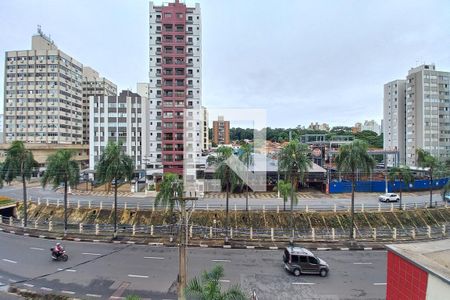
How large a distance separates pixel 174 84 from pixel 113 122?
17448 millimetres

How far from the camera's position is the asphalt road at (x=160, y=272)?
40.7 feet

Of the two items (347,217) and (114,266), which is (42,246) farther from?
(347,217)

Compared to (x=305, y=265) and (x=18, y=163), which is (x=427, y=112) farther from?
(x=18, y=163)

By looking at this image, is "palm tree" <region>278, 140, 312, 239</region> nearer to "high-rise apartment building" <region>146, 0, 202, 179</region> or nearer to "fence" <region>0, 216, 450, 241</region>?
"fence" <region>0, 216, 450, 241</region>

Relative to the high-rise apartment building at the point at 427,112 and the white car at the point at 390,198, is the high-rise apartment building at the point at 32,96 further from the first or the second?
the high-rise apartment building at the point at 427,112

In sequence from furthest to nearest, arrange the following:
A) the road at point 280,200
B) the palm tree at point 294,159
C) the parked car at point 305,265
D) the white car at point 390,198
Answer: the white car at point 390,198 → the road at point 280,200 → the palm tree at point 294,159 → the parked car at point 305,265

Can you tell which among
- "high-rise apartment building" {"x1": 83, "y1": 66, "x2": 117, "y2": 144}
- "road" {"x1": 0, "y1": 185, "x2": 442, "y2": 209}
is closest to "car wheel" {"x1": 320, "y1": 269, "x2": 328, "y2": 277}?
"road" {"x1": 0, "y1": 185, "x2": 442, "y2": 209}

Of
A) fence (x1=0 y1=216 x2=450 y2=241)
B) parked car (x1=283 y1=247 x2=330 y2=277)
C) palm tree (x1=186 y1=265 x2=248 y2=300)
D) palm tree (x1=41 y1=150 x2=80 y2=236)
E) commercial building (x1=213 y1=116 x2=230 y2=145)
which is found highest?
commercial building (x1=213 y1=116 x2=230 y2=145)

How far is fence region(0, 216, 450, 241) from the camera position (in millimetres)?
20875

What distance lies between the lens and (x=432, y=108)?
57.2 m

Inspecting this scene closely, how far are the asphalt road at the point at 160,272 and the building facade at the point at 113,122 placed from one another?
120ft

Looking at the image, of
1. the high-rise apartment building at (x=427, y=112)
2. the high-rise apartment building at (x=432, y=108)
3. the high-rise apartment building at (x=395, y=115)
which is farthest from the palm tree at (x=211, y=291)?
the high-rise apartment building at (x=395, y=115)

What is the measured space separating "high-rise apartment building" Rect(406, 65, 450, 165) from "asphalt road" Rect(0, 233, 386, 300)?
53.6 metres

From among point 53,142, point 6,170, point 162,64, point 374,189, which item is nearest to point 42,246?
point 6,170
